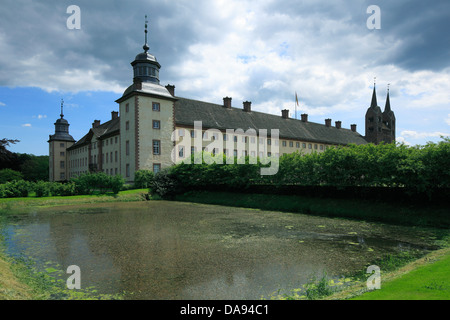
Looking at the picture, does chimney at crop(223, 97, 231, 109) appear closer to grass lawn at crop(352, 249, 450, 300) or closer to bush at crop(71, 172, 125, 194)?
bush at crop(71, 172, 125, 194)

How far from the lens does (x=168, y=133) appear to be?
40062 mm

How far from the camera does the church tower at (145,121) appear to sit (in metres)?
37.6

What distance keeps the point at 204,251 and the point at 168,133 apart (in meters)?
32.5

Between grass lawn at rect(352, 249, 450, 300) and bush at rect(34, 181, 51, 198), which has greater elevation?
bush at rect(34, 181, 51, 198)

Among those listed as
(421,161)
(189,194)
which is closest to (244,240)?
(421,161)

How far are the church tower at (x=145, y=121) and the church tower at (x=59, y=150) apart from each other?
4023cm

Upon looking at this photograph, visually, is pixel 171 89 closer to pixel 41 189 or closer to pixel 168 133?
pixel 168 133

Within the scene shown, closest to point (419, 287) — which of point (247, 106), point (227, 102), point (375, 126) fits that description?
point (227, 102)

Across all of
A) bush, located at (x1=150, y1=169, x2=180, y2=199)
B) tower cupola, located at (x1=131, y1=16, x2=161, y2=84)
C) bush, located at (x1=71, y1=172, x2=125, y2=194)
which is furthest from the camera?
tower cupola, located at (x1=131, y1=16, x2=161, y2=84)

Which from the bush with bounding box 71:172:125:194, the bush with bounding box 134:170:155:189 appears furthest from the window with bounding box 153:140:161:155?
the bush with bounding box 71:172:125:194

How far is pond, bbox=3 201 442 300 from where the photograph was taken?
616 cm

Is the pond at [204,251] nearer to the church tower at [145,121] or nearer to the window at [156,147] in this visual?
the church tower at [145,121]

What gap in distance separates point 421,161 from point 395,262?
9996 millimetres
